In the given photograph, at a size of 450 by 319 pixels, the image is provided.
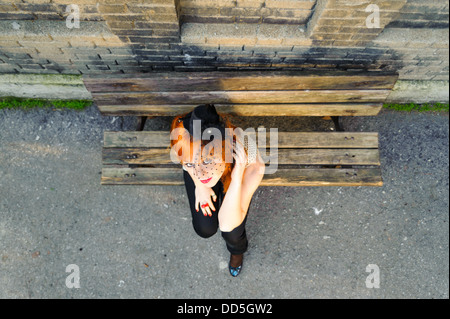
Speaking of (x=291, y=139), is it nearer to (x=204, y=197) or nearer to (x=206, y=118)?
(x=204, y=197)

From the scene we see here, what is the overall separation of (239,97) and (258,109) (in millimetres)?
243

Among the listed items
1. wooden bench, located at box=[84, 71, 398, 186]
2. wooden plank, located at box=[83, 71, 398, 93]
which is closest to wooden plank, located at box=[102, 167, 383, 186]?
wooden bench, located at box=[84, 71, 398, 186]

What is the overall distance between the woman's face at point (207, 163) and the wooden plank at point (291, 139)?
573 mm

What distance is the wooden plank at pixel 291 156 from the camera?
2871 mm

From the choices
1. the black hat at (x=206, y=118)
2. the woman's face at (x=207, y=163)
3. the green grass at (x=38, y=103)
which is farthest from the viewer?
the green grass at (x=38, y=103)

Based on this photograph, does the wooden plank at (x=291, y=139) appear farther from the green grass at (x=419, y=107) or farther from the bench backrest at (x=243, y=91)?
the green grass at (x=419, y=107)

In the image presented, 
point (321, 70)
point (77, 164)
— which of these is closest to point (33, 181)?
point (77, 164)

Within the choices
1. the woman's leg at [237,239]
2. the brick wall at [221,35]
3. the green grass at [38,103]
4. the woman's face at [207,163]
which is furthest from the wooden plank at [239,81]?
the woman's leg at [237,239]

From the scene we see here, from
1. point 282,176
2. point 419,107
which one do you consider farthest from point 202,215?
point 419,107

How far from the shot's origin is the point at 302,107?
291 cm

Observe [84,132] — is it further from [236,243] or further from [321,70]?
[321,70]

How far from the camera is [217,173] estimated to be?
249cm

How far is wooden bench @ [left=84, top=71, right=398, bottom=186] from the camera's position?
9.02 feet

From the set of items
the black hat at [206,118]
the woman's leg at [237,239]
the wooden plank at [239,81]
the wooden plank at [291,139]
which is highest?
the wooden plank at [239,81]
